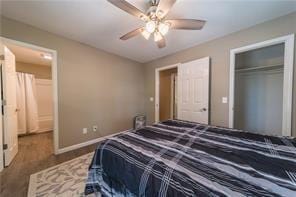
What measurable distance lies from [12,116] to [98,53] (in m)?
2.12

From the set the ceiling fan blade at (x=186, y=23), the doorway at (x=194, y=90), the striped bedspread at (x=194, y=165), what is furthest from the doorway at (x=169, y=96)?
the striped bedspread at (x=194, y=165)

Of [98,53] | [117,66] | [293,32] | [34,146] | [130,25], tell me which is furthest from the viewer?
[117,66]

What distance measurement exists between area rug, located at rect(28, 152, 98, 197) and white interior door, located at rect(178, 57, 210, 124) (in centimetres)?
239

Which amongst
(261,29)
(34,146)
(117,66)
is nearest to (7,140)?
(34,146)

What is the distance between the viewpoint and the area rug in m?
1.66

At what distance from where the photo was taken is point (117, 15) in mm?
2148

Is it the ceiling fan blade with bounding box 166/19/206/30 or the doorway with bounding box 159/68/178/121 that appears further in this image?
the doorway with bounding box 159/68/178/121

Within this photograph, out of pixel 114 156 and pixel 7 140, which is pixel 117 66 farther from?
pixel 114 156

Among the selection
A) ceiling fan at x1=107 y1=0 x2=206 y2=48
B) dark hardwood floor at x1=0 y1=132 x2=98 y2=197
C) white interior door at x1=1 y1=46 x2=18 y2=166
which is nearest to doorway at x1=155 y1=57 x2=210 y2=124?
ceiling fan at x1=107 y1=0 x2=206 y2=48

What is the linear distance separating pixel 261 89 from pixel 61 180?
14.0ft

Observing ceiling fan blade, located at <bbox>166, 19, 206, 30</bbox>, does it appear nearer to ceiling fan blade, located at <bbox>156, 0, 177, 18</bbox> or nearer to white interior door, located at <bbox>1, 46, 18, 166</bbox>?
ceiling fan blade, located at <bbox>156, 0, 177, 18</bbox>

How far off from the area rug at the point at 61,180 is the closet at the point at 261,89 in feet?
12.2

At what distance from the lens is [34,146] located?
3.20 meters

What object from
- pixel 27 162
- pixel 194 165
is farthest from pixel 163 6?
pixel 27 162
